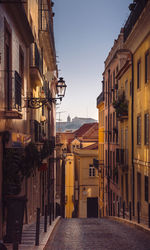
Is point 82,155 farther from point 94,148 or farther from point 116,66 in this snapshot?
point 116,66

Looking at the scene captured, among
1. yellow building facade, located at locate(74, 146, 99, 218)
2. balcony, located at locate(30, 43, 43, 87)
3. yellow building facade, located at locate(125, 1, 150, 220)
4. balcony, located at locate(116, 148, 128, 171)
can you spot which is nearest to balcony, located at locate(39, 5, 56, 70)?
balcony, located at locate(30, 43, 43, 87)

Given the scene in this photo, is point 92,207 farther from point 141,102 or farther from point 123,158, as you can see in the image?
point 141,102

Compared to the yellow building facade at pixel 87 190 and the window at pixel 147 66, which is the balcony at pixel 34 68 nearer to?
the window at pixel 147 66

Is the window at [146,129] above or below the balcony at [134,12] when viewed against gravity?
below

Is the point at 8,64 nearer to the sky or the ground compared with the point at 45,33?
nearer to the ground

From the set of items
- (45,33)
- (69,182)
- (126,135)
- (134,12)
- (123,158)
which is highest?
(134,12)

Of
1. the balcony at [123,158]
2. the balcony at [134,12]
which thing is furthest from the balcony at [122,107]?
the balcony at [134,12]

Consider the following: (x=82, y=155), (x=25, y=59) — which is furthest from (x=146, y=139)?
(x=82, y=155)

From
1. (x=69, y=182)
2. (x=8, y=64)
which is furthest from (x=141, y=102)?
(x=69, y=182)

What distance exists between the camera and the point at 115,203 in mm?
31016

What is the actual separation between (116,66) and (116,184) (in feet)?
32.4

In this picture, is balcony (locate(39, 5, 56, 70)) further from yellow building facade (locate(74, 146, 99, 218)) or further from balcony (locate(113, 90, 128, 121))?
yellow building facade (locate(74, 146, 99, 218))

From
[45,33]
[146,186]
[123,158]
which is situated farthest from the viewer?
[123,158]

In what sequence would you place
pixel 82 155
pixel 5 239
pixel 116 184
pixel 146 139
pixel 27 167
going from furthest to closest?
pixel 82 155, pixel 116 184, pixel 146 139, pixel 27 167, pixel 5 239
